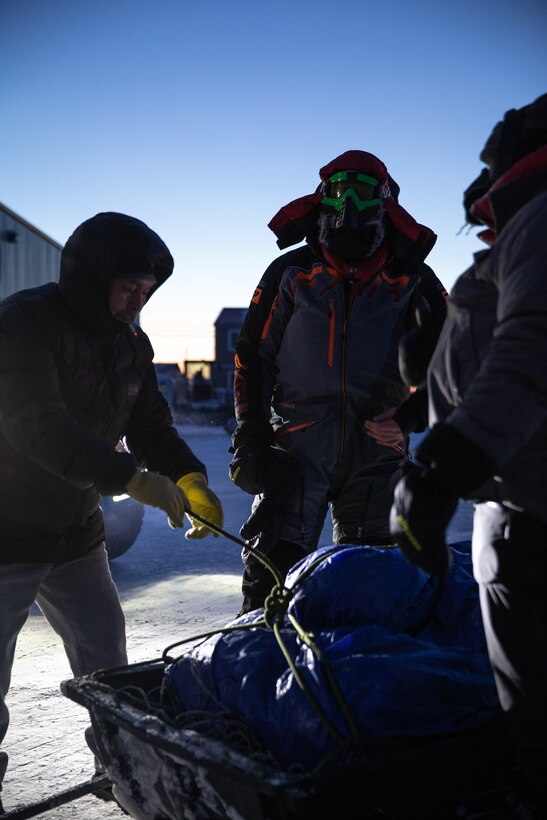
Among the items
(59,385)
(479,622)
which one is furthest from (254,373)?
(479,622)

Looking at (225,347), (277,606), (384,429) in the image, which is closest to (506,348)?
(277,606)

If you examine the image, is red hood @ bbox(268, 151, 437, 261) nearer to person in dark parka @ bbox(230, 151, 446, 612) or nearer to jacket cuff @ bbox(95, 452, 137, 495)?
person in dark parka @ bbox(230, 151, 446, 612)

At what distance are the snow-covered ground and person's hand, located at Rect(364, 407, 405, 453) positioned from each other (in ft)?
5.36

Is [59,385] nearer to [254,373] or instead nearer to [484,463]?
[254,373]

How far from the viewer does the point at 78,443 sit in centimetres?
257

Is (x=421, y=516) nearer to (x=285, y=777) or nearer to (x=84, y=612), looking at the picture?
(x=285, y=777)

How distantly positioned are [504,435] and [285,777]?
0.75 metres

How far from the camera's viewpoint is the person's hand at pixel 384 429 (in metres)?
3.35

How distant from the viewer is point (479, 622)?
225 centimetres

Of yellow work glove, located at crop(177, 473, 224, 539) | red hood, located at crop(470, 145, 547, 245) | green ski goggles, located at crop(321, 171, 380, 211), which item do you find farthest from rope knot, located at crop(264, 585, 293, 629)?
green ski goggles, located at crop(321, 171, 380, 211)

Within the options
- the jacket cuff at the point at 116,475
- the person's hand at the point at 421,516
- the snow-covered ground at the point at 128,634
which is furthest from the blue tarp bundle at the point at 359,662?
Answer: the snow-covered ground at the point at 128,634

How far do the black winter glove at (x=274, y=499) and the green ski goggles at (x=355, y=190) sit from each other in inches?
40.7

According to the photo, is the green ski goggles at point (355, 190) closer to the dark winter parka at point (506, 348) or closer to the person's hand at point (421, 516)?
the dark winter parka at point (506, 348)

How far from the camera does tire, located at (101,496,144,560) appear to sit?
6.84 meters
